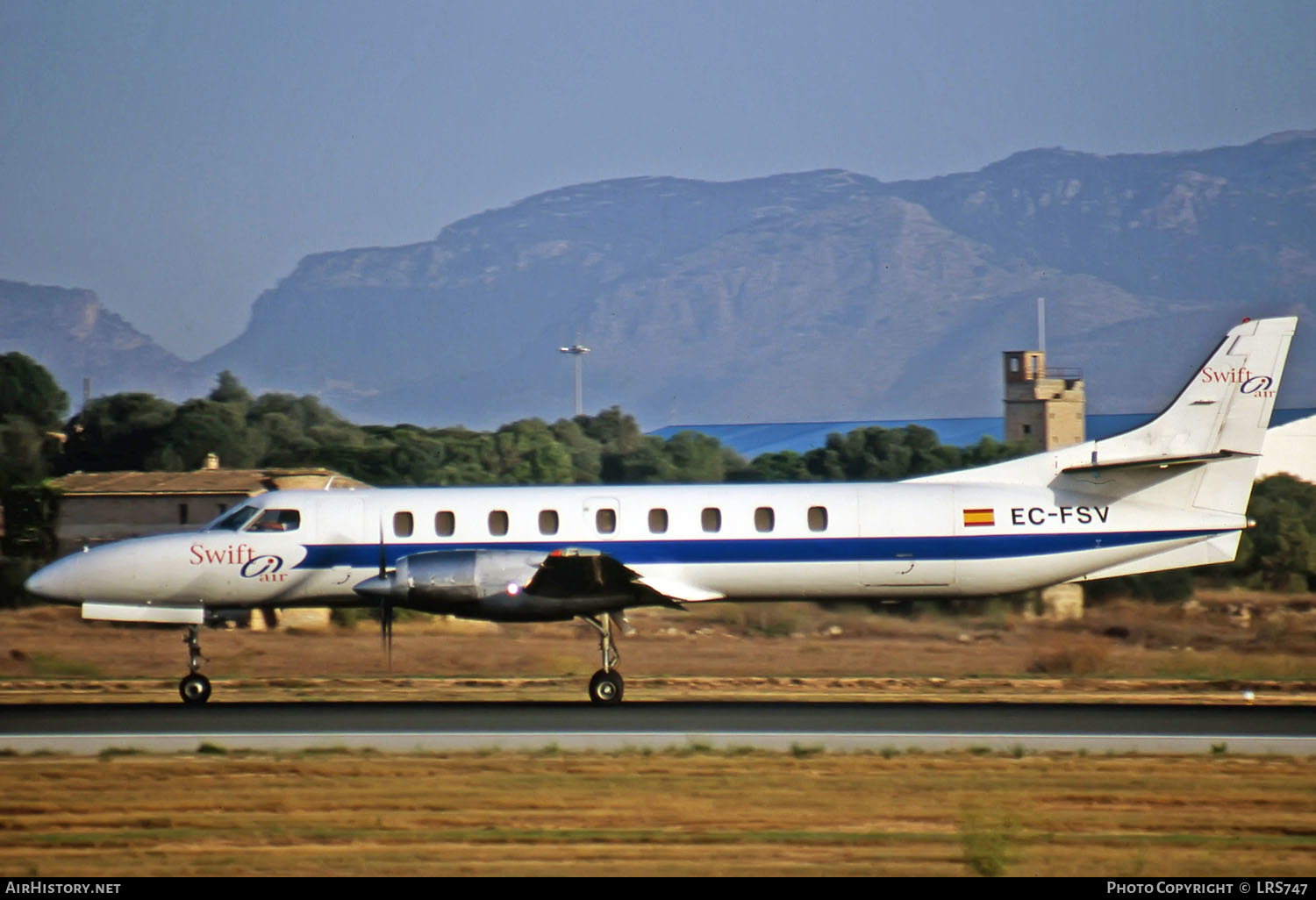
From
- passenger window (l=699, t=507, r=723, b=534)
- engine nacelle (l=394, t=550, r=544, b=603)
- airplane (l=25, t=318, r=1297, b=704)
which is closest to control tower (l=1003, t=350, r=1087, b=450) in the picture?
airplane (l=25, t=318, r=1297, b=704)

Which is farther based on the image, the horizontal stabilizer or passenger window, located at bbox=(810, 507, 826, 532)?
passenger window, located at bbox=(810, 507, 826, 532)

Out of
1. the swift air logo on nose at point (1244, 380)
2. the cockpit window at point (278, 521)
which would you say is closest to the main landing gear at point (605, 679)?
the cockpit window at point (278, 521)

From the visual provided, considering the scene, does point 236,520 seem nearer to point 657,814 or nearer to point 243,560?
point 243,560

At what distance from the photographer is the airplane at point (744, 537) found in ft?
66.4

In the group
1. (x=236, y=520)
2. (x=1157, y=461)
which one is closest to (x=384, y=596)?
(x=236, y=520)

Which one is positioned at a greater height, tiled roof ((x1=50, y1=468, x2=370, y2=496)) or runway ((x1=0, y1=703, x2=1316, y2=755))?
tiled roof ((x1=50, y1=468, x2=370, y2=496))

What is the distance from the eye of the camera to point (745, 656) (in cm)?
2916

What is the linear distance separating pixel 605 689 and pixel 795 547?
123 inches

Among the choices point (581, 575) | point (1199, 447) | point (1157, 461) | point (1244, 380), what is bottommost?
point (581, 575)

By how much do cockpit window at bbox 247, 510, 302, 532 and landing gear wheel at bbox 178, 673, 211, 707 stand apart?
213 centimetres

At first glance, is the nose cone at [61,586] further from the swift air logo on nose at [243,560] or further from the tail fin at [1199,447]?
the tail fin at [1199,447]

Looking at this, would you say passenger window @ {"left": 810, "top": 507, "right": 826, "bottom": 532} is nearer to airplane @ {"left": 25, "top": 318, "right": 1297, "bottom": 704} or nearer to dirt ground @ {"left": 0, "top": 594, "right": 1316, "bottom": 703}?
airplane @ {"left": 25, "top": 318, "right": 1297, "bottom": 704}

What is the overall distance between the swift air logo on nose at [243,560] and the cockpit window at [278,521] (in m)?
0.32

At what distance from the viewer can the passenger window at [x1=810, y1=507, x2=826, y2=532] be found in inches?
799
